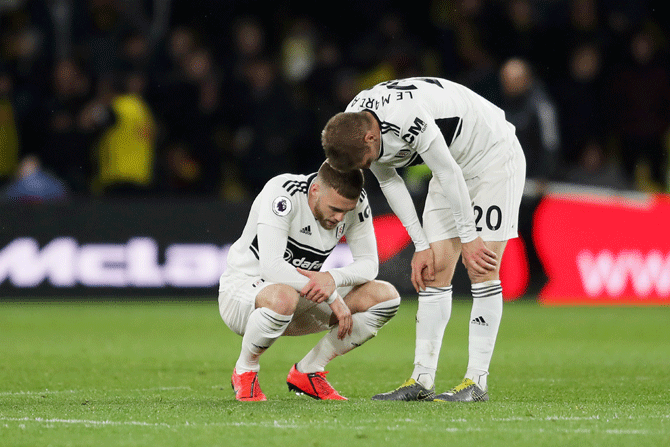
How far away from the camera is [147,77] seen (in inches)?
571

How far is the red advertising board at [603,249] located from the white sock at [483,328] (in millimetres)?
7110

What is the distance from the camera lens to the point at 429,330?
6227 mm

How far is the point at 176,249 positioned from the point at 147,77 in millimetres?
2762

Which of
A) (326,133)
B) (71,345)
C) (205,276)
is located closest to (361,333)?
(326,133)

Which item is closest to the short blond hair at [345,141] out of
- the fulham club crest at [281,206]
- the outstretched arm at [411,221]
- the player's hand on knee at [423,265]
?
the fulham club crest at [281,206]

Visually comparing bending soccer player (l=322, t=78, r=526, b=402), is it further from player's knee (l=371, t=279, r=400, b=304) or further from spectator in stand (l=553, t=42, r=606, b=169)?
spectator in stand (l=553, t=42, r=606, b=169)

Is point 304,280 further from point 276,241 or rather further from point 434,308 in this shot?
point 434,308

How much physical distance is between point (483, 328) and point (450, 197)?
823mm

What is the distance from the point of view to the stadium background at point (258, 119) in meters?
13.1

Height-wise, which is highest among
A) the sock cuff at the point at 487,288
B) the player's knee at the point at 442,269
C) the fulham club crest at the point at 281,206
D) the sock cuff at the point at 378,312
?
the fulham club crest at the point at 281,206

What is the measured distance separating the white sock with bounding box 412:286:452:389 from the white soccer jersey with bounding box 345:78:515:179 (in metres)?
0.71

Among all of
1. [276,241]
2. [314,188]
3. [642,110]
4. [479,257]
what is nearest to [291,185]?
[314,188]

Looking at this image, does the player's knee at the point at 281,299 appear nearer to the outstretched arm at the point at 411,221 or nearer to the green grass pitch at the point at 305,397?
the green grass pitch at the point at 305,397

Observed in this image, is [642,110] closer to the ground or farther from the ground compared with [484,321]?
farther from the ground
